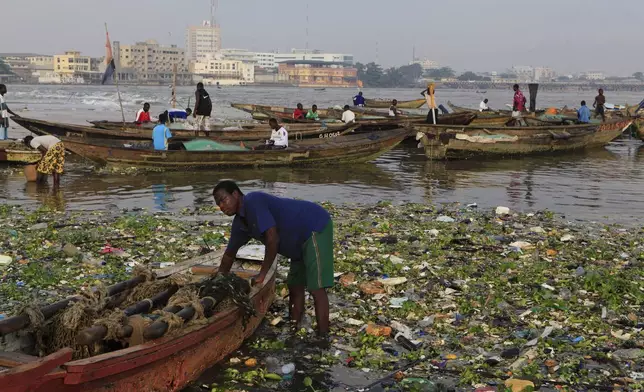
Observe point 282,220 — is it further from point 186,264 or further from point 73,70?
point 73,70

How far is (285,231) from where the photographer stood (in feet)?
17.6

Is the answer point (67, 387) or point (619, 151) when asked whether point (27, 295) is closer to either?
point (67, 387)

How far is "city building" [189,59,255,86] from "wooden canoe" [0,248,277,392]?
153m

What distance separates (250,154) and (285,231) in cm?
1122

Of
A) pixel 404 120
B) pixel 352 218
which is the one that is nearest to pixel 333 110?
pixel 404 120

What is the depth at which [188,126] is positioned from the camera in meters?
19.8

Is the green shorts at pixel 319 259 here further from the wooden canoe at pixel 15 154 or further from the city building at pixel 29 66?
the city building at pixel 29 66

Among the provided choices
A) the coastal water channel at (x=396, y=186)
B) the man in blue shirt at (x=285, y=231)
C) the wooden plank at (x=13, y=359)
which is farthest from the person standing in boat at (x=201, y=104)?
the wooden plank at (x=13, y=359)

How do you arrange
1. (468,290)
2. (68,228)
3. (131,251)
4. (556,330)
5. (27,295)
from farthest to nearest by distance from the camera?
(68,228) → (131,251) → (468,290) → (27,295) → (556,330)

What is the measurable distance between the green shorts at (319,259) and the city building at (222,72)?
15234cm

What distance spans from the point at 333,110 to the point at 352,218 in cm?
1720

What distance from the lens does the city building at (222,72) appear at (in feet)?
513

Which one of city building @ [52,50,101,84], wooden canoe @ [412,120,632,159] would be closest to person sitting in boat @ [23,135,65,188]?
wooden canoe @ [412,120,632,159]

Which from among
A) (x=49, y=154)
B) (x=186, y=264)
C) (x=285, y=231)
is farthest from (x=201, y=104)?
(x=285, y=231)
